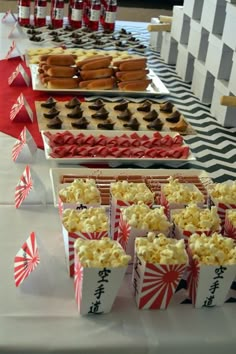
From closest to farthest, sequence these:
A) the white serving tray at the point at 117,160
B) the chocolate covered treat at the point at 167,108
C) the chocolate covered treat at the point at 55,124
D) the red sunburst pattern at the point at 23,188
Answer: the red sunburst pattern at the point at 23,188 → the white serving tray at the point at 117,160 → the chocolate covered treat at the point at 55,124 → the chocolate covered treat at the point at 167,108

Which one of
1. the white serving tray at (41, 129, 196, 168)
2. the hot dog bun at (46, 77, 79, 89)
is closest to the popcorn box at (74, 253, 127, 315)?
the white serving tray at (41, 129, 196, 168)

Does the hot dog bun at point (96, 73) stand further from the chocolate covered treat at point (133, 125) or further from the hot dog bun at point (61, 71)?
the chocolate covered treat at point (133, 125)

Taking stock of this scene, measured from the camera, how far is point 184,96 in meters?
2.36

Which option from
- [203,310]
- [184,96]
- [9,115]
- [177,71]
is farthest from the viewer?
[177,71]

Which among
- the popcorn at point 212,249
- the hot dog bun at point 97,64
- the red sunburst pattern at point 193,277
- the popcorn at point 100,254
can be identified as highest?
the popcorn at point 100,254

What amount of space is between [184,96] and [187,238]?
1400 millimetres

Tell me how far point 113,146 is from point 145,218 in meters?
0.65

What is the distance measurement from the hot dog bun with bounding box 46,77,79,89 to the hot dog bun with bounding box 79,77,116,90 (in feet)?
0.12

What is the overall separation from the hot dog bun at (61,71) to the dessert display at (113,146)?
0.53 meters

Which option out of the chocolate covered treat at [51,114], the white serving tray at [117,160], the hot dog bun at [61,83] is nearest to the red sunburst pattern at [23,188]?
the white serving tray at [117,160]

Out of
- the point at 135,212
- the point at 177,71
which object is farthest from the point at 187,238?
the point at 177,71

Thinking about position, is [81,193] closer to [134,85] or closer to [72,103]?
[72,103]

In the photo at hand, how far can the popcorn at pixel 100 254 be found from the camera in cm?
91

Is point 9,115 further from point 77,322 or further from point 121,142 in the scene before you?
point 77,322
